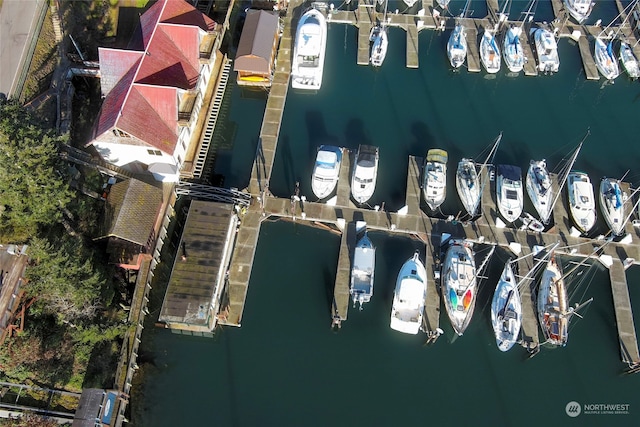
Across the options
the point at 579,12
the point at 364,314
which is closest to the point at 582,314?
the point at 364,314

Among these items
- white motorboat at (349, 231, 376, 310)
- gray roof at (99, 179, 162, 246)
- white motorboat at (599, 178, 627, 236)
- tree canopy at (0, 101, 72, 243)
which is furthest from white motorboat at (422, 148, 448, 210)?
tree canopy at (0, 101, 72, 243)

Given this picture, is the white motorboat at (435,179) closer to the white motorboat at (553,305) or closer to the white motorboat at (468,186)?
the white motorboat at (468,186)

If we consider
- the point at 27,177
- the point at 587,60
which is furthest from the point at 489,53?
the point at 27,177

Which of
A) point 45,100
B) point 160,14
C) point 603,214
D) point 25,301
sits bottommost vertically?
point 25,301

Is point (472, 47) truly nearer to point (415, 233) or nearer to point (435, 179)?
point (435, 179)

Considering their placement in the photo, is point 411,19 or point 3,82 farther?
point 411,19

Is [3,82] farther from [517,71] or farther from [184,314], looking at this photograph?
[517,71]
